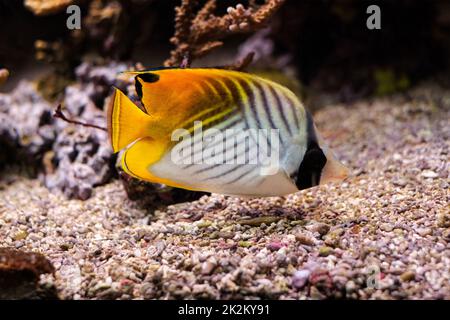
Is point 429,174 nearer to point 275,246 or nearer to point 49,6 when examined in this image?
point 275,246

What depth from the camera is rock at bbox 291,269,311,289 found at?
1.86 meters

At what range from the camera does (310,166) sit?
2020mm

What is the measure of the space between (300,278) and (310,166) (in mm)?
499

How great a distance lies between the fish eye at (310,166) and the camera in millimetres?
2010

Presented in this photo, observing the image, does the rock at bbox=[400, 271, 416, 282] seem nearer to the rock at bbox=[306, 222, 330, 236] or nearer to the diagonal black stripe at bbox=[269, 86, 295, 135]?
the rock at bbox=[306, 222, 330, 236]

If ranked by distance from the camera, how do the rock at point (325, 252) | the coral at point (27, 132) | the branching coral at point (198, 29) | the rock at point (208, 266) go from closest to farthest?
the rock at point (208, 266) → the rock at point (325, 252) → the branching coral at point (198, 29) → the coral at point (27, 132)

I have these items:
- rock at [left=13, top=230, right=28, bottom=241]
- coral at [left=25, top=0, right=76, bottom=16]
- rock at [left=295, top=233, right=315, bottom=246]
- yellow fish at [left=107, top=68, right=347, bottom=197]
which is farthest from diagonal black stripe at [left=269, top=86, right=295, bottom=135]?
coral at [left=25, top=0, right=76, bottom=16]

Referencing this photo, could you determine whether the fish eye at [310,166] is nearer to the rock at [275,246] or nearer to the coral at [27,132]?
the rock at [275,246]

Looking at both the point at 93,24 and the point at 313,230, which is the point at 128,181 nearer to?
the point at 313,230

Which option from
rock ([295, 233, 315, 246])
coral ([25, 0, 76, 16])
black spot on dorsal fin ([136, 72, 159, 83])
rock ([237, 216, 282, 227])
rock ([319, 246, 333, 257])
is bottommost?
rock ([319, 246, 333, 257])

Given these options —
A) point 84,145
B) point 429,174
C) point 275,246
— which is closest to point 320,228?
point 275,246

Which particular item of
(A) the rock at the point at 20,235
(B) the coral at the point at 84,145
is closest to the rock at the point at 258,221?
(A) the rock at the point at 20,235
